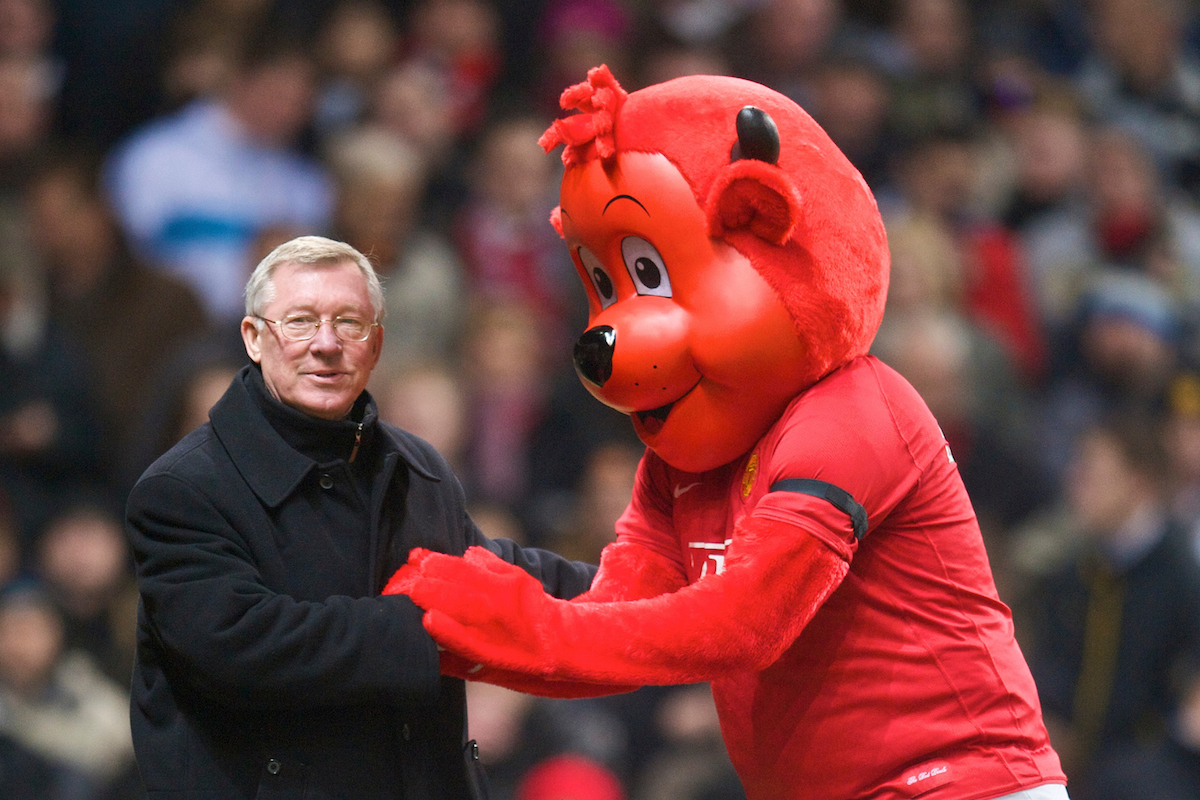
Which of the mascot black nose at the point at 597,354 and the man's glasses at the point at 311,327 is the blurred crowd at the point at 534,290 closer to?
the man's glasses at the point at 311,327

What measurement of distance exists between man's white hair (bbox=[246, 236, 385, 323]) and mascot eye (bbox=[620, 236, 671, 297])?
425mm

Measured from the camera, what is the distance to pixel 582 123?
8.16ft

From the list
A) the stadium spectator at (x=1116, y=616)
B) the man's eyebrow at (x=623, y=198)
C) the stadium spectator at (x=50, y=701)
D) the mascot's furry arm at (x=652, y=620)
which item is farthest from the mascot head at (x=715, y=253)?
the stadium spectator at (x=1116, y=616)

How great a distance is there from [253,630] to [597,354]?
672 mm

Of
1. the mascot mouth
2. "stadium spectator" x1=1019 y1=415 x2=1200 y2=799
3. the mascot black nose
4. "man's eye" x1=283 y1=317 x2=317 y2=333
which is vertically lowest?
"stadium spectator" x1=1019 y1=415 x2=1200 y2=799

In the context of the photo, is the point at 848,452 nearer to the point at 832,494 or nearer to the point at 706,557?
the point at 832,494

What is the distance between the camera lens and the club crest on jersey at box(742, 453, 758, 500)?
2463mm

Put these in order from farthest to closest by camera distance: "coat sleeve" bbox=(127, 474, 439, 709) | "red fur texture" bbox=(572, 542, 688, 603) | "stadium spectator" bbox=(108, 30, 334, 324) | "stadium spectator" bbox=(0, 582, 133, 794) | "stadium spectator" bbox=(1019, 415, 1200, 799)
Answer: "stadium spectator" bbox=(108, 30, 334, 324) → "stadium spectator" bbox=(1019, 415, 1200, 799) → "stadium spectator" bbox=(0, 582, 133, 794) → "red fur texture" bbox=(572, 542, 688, 603) → "coat sleeve" bbox=(127, 474, 439, 709)

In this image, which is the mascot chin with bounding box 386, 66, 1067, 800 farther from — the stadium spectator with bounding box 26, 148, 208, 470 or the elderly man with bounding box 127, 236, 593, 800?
the stadium spectator with bounding box 26, 148, 208, 470

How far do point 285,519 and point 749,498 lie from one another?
0.74 m

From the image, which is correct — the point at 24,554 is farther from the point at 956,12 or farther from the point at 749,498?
the point at 956,12

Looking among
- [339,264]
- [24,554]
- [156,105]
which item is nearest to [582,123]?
[339,264]

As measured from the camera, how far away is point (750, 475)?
2.48 m

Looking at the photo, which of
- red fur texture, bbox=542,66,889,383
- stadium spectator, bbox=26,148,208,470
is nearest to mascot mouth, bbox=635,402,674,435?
red fur texture, bbox=542,66,889,383
